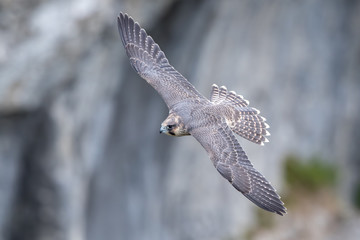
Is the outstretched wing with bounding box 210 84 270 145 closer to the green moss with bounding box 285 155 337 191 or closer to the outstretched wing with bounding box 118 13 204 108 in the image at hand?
the outstretched wing with bounding box 118 13 204 108

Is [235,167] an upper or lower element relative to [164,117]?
lower

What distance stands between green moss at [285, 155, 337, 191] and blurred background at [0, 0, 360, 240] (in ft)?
0.08

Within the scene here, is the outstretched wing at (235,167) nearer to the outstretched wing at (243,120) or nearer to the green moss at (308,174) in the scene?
the outstretched wing at (243,120)

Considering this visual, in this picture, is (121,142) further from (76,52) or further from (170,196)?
(76,52)

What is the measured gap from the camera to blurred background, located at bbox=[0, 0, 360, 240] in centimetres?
1162

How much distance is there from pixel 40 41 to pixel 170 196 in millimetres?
4157

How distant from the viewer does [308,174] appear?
17047 mm

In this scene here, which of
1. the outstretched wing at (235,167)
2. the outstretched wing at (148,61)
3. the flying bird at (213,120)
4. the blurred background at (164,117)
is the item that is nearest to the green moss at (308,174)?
the blurred background at (164,117)

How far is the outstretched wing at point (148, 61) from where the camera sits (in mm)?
9812

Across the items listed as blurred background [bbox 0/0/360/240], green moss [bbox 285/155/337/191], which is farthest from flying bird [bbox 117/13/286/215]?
green moss [bbox 285/155/337/191]

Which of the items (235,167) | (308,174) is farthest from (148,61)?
(308,174)

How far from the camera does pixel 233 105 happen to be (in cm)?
984

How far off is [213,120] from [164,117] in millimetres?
4425

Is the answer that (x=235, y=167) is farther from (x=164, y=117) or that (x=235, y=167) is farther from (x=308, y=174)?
(x=308, y=174)
